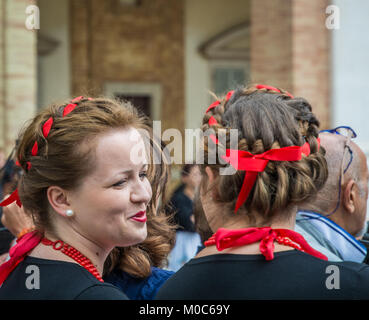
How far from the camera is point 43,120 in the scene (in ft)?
5.53

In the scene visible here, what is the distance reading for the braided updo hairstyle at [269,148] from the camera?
57.0 inches

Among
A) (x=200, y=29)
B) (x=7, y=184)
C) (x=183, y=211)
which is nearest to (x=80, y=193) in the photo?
(x=7, y=184)

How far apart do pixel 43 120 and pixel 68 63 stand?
1263 cm

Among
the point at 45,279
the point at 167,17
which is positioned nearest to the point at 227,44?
the point at 167,17

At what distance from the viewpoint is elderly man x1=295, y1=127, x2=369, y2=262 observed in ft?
7.12

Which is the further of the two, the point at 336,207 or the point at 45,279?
the point at 336,207

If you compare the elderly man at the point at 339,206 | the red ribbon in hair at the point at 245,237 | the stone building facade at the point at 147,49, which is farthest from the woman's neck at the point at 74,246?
the stone building facade at the point at 147,49

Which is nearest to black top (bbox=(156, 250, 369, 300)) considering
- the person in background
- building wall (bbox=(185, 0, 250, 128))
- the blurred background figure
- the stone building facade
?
the person in background

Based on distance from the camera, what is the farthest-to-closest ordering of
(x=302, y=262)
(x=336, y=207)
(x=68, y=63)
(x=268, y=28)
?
1. (x=68, y=63)
2. (x=268, y=28)
3. (x=336, y=207)
4. (x=302, y=262)

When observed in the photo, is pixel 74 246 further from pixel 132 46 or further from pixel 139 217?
pixel 132 46

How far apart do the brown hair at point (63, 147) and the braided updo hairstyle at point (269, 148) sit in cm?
33

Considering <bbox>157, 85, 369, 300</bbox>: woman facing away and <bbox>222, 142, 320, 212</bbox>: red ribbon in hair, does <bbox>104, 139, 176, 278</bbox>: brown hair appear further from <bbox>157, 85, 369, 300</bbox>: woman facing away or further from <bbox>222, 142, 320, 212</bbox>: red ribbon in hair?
<bbox>222, 142, 320, 212</bbox>: red ribbon in hair

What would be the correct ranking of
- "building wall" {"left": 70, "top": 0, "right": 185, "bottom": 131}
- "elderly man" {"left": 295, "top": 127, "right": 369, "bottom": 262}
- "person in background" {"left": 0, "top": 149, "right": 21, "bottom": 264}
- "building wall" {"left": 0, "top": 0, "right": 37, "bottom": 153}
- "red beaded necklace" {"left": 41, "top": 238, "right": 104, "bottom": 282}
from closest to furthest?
"red beaded necklace" {"left": 41, "top": 238, "right": 104, "bottom": 282} < "elderly man" {"left": 295, "top": 127, "right": 369, "bottom": 262} < "person in background" {"left": 0, "top": 149, "right": 21, "bottom": 264} < "building wall" {"left": 0, "top": 0, "right": 37, "bottom": 153} < "building wall" {"left": 70, "top": 0, "right": 185, "bottom": 131}
